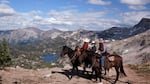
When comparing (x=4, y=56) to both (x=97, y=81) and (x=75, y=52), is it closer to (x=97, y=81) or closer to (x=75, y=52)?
(x=75, y=52)

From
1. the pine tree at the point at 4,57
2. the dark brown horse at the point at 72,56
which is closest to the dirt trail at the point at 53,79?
the dark brown horse at the point at 72,56

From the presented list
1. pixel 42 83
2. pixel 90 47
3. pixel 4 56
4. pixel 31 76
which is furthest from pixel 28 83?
pixel 4 56

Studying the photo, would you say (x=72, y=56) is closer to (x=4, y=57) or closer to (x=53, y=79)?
(x=53, y=79)

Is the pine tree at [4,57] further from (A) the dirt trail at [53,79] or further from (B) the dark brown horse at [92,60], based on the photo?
(B) the dark brown horse at [92,60]

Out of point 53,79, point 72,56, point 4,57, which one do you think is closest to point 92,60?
point 72,56

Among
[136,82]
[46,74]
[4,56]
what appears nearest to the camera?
[136,82]

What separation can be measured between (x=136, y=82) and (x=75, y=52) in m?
7.22

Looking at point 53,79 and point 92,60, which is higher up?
point 92,60

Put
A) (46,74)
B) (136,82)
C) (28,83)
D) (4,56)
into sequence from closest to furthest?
(28,83) < (136,82) < (46,74) < (4,56)

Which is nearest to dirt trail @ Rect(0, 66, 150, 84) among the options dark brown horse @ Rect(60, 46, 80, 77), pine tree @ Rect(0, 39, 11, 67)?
dark brown horse @ Rect(60, 46, 80, 77)

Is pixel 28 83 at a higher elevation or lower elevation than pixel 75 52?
lower

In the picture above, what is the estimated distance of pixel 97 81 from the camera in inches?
1137

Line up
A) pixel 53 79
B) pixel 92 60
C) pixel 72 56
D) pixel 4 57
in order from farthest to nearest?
pixel 4 57, pixel 72 56, pixel 53 79, pixel 92 60

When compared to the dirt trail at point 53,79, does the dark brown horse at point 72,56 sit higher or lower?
higher
